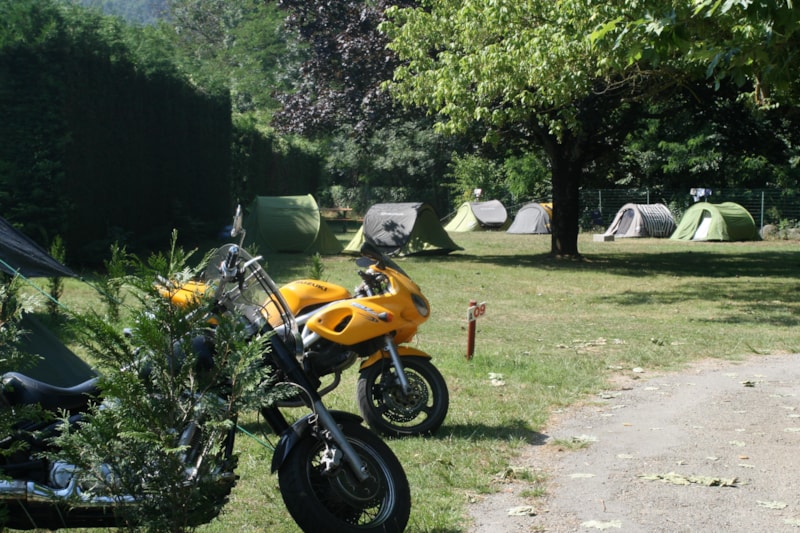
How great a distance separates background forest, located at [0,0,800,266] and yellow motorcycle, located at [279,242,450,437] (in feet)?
25.1

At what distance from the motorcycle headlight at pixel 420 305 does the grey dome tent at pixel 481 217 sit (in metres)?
31.6

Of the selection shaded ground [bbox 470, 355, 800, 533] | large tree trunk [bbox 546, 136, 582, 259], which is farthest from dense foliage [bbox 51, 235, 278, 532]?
large tree trunk [bbox 546, 136, 582, 259]

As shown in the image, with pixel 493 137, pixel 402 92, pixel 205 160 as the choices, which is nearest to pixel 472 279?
pixel 493 137

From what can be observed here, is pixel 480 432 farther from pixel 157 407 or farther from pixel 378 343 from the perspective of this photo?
pixel 157 407

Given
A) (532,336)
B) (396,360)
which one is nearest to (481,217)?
(532,336)

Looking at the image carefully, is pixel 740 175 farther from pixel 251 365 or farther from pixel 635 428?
pixel 251 365

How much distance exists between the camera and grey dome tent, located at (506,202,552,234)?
35.3 m

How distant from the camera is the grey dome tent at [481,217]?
37781mm

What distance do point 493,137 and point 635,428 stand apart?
1273 cm

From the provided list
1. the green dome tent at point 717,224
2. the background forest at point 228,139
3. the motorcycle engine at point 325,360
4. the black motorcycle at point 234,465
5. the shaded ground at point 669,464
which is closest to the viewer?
the black motorcycle at point 234,465

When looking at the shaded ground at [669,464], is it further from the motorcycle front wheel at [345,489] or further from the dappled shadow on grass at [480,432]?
the motorcycle front wheel at [345,489]

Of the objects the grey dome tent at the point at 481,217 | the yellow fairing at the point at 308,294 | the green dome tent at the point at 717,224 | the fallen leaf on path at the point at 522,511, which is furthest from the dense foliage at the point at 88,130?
the green dome tent at the point at 717,224

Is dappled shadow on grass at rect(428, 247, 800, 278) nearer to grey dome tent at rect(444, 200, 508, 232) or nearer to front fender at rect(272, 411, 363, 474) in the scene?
grey dome tent at rect(444, 200, 508, 232)

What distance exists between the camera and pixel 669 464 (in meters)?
5.80
